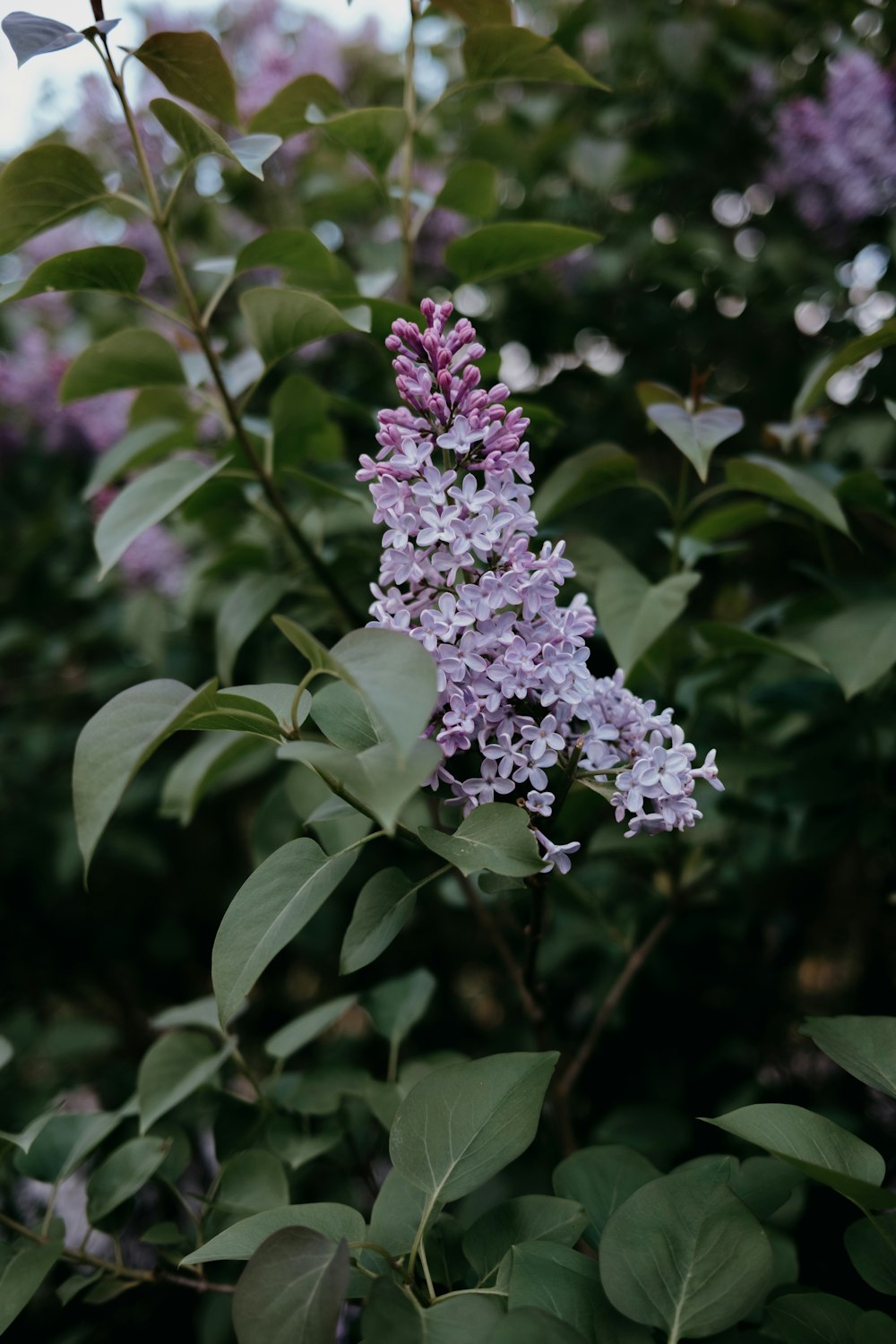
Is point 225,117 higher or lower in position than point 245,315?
higher

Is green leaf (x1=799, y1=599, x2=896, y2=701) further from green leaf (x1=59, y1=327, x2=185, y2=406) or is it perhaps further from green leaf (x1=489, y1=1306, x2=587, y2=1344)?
green leaf (x1=59, y1=327, x2=185, y2=406)

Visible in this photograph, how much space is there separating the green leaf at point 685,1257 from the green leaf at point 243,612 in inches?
24.9

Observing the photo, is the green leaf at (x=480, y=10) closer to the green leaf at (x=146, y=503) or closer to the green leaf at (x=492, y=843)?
the green leaf at (x=146, y=503)

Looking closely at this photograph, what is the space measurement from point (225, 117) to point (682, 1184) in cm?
89

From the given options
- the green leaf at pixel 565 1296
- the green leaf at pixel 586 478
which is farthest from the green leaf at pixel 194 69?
the green leaf at pixel 565 1296

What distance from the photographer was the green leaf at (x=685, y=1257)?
518mm

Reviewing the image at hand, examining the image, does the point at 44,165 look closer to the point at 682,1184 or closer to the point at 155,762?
the point at 682,1184

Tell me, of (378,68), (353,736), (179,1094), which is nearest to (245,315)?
(353,736)

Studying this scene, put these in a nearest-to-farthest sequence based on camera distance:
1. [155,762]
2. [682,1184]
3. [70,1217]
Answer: [682,1184], [70,1217], [155,762]

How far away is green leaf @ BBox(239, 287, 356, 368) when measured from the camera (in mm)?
766

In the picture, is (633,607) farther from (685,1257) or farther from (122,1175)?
(122,1175)

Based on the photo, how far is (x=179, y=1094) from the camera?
0.79 metres

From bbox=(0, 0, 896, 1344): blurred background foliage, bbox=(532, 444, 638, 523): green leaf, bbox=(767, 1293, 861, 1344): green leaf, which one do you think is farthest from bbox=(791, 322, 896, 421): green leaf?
bbox=(767, 1293, 861, 1344): green leaf

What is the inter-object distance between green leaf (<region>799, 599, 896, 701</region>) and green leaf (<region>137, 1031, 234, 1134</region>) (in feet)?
2.07
